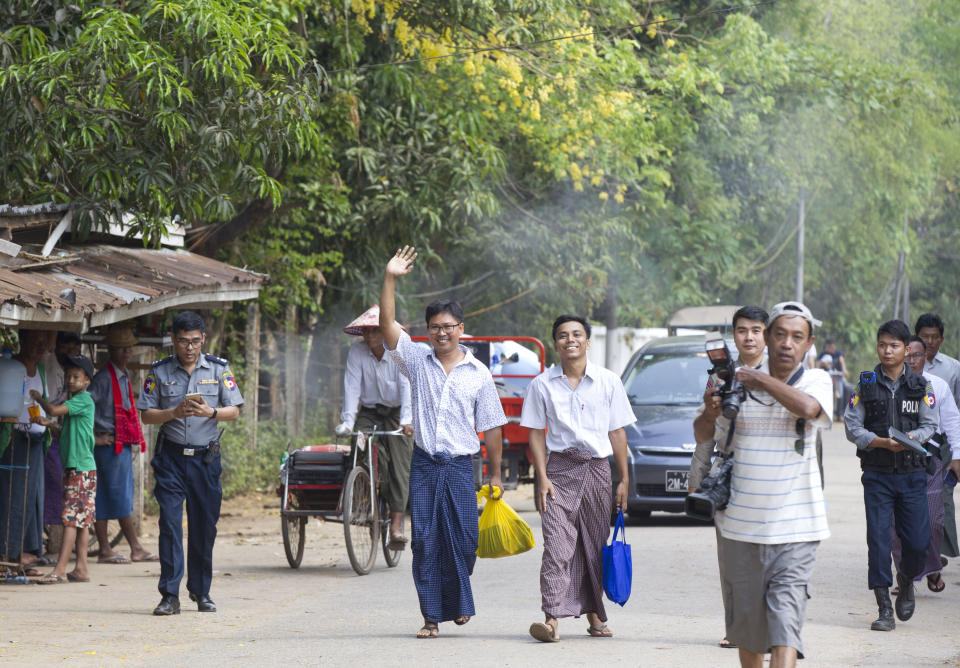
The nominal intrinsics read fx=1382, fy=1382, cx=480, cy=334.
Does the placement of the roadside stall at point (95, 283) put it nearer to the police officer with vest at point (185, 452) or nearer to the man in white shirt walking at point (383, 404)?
the police officer with vest at point (185, 452)

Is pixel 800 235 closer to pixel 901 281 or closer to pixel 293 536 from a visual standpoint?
pixel 901 281

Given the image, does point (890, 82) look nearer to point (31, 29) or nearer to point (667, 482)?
point (667, 482)

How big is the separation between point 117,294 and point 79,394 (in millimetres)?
983

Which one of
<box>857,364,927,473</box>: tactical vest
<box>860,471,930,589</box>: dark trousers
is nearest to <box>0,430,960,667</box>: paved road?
<box>860,471,930,589</box>: dark trousers

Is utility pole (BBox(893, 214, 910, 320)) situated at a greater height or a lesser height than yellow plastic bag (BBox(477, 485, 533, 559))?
greater

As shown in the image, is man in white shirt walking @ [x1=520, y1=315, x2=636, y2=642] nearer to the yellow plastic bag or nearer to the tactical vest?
the yellow plastic bag

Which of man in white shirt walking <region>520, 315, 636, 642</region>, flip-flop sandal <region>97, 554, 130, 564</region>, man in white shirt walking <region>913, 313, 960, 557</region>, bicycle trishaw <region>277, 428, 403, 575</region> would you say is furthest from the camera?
flip-flop sandal <region>97, 554, 130, 564</region>

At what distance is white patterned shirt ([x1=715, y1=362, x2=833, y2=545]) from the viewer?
5.56 meters

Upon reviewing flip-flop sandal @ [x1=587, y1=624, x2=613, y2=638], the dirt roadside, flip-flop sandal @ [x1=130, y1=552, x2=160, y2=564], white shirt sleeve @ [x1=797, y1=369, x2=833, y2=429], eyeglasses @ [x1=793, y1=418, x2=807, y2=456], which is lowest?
flip-flop sandal @ [x1=587, y1=624, x2=613, y2=638]

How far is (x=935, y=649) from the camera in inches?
303

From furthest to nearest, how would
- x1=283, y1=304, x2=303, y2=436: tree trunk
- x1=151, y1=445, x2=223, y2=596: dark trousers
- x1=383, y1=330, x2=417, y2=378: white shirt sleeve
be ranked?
x1=283, y1=304, x2=303, y2=436: tree trunk → x1=151, y1=445, x2=223, y2=596: dark trousers → x1=383, y1=330, x2=417, y2=378: white shirt sleeve

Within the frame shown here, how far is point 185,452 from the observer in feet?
28.7

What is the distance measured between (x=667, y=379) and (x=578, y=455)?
7.42m

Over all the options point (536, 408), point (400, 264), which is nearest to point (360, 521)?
point (536, 408)
